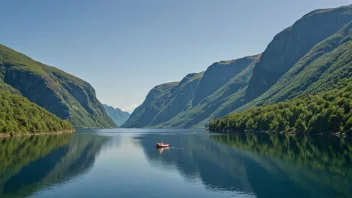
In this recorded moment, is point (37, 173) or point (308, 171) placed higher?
point (37, 173)

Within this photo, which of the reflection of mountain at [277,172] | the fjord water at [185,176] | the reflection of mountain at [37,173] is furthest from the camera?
the reflection of mountain at [37,173]

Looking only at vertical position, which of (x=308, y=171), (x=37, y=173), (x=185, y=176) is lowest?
(x=308, y=171)

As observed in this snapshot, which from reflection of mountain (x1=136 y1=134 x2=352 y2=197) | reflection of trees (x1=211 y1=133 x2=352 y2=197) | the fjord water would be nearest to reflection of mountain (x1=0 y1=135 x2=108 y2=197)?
the fjord water

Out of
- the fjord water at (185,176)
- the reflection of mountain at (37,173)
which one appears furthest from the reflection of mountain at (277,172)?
the reflection of mountain at (37,173)

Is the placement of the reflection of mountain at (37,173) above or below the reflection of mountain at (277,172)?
above

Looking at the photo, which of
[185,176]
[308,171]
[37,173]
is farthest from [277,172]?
[37,173]

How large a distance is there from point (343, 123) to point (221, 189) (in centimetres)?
12301

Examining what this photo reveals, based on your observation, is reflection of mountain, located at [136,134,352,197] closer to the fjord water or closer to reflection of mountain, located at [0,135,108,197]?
the fjord water

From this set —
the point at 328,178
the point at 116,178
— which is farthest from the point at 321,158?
the point at 116,178

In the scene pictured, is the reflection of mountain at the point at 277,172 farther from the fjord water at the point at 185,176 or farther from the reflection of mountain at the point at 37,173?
the reflection of mountain at the point at 37,173

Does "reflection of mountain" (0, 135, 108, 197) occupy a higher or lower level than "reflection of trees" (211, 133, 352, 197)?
higher

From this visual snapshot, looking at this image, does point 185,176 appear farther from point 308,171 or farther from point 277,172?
point 308,171

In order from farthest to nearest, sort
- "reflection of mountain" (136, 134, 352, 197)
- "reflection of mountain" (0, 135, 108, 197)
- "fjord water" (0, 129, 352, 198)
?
1. "reflection of mountain" (0, 135, 108, 197)
2. "reflection of mountain" (136, 134, 352, 197)
3. "fjord water" (0, 129, 352, 198)

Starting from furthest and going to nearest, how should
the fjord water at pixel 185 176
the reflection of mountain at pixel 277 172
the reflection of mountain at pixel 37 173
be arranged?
the reflection of mountain at pixel 37 173
the reflection of mountain at pixel 277 172
the fjord water at pixel 185 176
